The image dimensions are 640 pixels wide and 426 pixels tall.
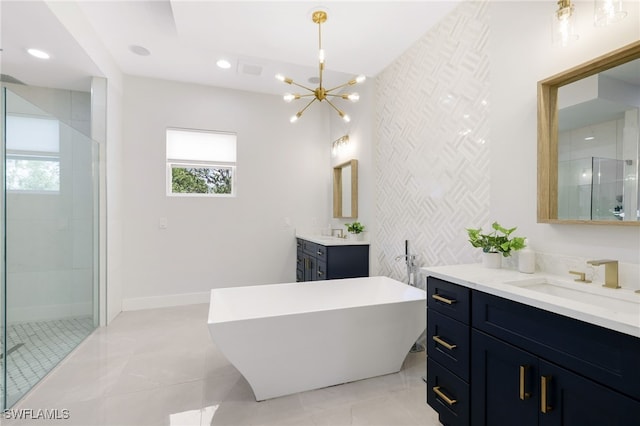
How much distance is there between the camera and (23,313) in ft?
7.23

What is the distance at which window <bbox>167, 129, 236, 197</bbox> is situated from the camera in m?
3.89

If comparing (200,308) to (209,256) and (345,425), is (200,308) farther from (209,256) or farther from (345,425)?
(345,425)

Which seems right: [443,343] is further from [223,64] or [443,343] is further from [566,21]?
[223,64]

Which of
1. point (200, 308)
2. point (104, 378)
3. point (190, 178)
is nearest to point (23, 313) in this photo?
point (104, 378)

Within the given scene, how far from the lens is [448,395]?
1.52 meters

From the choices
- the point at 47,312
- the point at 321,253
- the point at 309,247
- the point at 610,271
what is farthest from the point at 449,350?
the point at 47,312

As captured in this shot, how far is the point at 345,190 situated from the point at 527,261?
2.59 metres

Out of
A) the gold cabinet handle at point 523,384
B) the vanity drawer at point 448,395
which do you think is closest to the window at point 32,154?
A: the vanity drawer at point 448,395

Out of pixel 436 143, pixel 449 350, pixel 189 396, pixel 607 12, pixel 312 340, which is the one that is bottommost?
pixel 189 396

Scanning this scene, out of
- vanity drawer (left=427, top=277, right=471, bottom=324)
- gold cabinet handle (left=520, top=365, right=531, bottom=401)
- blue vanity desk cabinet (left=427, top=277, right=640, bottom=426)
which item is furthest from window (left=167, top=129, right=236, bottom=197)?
gold cabinet handle (left=520, top=365, right=531, bottom=401)

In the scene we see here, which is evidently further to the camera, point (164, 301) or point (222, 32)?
point (164, 301)

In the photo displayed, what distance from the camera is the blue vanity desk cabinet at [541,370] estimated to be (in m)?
0.88

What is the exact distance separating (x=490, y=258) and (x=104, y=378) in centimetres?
283

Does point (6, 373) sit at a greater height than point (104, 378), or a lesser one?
greater
